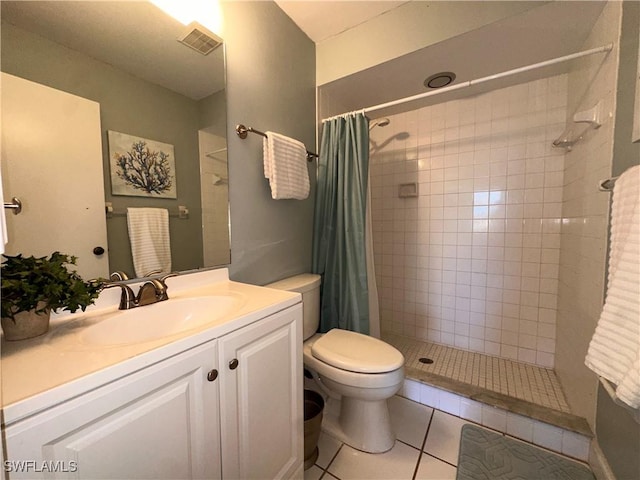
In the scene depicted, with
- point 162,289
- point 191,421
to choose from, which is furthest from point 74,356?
point 162,289

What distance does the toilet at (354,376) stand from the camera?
1.18m

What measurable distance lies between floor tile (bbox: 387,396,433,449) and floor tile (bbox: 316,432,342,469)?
334 millimetres

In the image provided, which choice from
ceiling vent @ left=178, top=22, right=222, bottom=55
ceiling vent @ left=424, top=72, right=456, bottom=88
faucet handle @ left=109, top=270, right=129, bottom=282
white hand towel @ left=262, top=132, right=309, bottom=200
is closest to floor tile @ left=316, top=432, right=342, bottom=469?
faucet handle @ left=109, top=270, right=129, bottom=282

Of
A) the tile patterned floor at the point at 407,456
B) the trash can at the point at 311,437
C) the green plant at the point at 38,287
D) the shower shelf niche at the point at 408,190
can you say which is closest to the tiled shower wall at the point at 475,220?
the shower shelf niche at the point at 408,190

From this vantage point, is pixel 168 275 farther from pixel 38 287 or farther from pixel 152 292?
pixel 38 287

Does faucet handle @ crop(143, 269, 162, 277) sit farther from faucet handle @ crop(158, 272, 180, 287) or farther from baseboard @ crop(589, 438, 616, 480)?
baseboard @ crop(589, 438, 616, 480)

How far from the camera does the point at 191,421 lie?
0.67 metres

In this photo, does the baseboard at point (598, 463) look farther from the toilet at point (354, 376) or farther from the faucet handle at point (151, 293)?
the faucet handle at point (151, 293)

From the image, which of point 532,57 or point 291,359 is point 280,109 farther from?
point 532,57

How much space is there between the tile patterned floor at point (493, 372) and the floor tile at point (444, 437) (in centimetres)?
25

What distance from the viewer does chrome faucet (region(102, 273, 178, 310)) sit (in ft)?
2.93

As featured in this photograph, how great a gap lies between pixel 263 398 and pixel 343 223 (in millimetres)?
1069

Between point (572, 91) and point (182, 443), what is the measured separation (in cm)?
254

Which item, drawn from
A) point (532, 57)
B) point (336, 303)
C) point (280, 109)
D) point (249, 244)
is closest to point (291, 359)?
point (249, 244)
